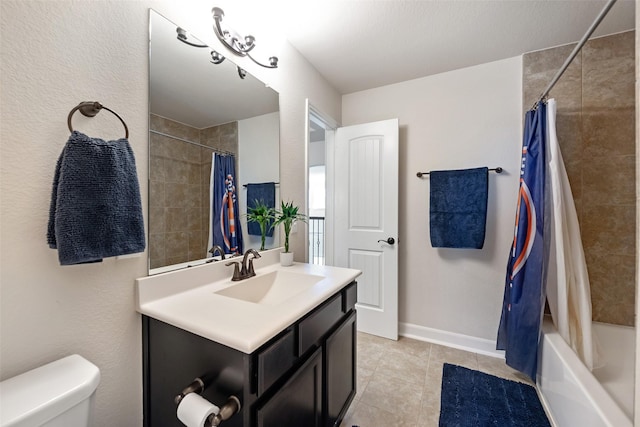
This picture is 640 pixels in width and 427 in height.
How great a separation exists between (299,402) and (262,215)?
0.96m

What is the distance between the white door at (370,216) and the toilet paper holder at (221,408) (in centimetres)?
180

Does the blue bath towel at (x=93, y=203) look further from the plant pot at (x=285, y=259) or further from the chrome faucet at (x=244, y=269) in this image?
the plant pot at (x=285, y=259)

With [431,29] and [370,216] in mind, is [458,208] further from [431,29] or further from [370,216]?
[431,29]

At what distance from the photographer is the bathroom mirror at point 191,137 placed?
1.04 metres

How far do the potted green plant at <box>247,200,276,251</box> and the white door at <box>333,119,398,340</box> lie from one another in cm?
106

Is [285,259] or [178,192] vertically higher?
[178,192]

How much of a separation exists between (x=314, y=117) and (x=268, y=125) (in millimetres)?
729

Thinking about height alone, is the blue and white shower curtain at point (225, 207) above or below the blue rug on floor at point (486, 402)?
above

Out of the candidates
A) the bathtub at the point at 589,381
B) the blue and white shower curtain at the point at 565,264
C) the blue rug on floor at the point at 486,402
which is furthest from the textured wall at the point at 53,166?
the blue and white shower curtain at the point at 565,264

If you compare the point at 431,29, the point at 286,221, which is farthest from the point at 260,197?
the point at 431,29

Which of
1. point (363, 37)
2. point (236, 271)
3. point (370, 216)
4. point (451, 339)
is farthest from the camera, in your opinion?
point (370, 216)

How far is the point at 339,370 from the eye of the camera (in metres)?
1.29

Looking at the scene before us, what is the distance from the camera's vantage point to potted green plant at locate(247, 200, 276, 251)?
5.02ft

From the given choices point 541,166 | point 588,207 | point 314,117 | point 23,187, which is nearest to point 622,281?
point 588,207
